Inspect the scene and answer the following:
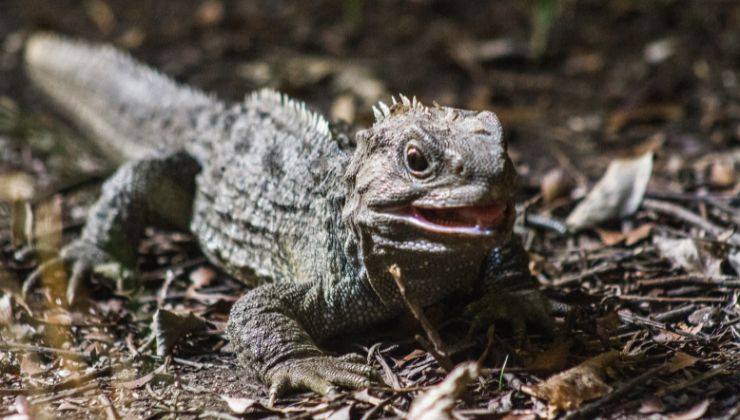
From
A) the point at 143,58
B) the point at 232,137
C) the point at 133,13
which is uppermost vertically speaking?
the point at 133,13

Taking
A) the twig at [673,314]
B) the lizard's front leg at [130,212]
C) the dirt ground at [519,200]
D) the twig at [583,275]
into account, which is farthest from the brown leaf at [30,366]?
the twig at [673,314]

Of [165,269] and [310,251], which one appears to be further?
[165,269]

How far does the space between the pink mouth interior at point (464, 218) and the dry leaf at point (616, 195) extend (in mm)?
2513

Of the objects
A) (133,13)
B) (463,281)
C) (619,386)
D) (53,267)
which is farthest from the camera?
(133,13)

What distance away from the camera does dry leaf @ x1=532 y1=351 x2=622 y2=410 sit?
391 centimetres

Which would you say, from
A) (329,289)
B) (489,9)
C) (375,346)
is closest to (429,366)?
(375,346)

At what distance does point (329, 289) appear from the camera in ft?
15.9

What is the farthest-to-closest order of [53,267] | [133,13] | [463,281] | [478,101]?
[133,13]
[478,101]
[53,267]
[463,281]

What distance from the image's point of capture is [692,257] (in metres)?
5.36

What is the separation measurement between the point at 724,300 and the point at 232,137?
3804 millimetres

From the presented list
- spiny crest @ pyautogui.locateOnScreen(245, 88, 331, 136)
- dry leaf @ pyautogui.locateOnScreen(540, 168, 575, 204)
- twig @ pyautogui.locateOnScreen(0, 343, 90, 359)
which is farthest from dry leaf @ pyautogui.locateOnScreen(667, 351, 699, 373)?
twig @ pyautogui.locateOnScreen(0, 343, 90, 359)

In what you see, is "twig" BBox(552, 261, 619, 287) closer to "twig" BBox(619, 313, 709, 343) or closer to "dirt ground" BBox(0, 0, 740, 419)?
"dirt ground" BBox(0, 0, 740, 419)

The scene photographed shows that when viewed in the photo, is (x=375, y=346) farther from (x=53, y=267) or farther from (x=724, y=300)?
(x=53, y=267)

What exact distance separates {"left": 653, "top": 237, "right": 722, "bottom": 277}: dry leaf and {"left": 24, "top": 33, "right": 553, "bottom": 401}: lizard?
1169 mm
